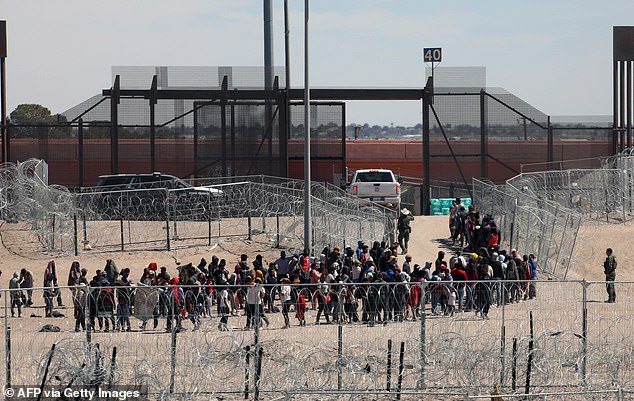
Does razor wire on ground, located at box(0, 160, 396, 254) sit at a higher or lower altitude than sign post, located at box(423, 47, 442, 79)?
lower

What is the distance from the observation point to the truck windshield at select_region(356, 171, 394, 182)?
36.0 m

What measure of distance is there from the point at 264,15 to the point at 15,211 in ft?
68.5

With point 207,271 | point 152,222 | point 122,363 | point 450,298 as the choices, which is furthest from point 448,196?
point 122,363

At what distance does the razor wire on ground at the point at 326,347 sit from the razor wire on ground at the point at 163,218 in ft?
27.1

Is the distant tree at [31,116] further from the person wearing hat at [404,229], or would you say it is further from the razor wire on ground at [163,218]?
the person wearing hat at [404,229]

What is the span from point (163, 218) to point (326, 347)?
13116 mm

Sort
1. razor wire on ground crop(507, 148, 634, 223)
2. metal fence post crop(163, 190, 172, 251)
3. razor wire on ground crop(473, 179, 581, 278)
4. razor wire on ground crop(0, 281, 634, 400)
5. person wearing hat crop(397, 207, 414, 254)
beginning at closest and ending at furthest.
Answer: razor wire on ground crop(0, 281, 634, 400), razor wire on ground crop(473, 179, 581, 278), metal fence post crop(163, 190, 172, 251), person wearing hat crop(397, 207, 414, 254), razor wire on ground crop(507, 148, 634, 223)

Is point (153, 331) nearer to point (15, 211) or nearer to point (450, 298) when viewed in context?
point (450, 298)

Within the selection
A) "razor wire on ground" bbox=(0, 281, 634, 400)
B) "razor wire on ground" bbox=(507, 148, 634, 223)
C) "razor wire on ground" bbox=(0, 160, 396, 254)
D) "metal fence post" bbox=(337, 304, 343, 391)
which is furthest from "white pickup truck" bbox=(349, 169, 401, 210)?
"metal fence post" bbox=(337, 304, 343, 391)

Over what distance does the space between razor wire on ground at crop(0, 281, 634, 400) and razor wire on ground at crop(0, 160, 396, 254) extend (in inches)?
326

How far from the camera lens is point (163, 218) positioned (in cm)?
2817

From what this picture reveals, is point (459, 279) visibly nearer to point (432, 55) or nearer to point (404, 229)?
point (404, 229)

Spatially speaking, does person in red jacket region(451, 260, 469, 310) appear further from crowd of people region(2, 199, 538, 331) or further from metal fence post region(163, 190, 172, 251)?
metal fence post region(163, 190, 172, 251)

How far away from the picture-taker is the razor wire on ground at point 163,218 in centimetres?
2639
